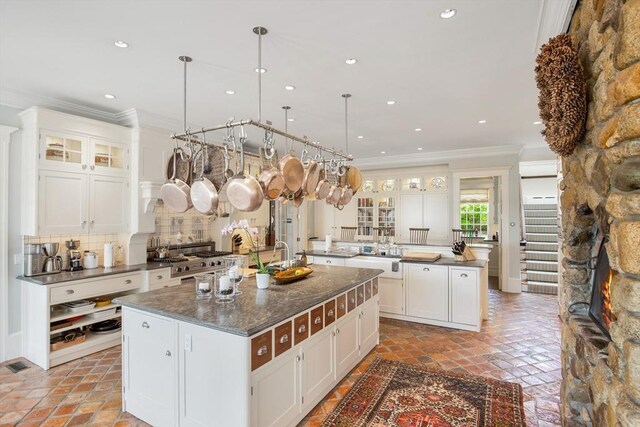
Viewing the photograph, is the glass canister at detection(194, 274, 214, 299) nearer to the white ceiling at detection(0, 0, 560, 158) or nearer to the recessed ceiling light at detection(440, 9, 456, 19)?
the white ceiling at detection(0, 0, 560, 158)

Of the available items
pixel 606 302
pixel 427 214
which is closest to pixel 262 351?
pixel 606 302

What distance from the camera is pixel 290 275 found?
315 cm

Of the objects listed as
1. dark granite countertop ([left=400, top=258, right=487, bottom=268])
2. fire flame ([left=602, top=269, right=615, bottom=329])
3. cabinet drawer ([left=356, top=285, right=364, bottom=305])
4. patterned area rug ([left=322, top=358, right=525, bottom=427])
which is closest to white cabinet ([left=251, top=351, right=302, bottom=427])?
patterned area rug ([left=322, top=358, right=525, bottom=427])

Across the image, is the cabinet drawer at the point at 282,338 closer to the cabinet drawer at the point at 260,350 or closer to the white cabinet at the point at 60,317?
the cabinet drawer at the point at 260,350

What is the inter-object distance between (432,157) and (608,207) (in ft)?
19.6

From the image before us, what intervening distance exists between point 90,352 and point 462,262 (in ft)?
14.9

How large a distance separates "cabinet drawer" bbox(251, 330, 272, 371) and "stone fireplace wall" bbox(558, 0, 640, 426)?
5.35 ft

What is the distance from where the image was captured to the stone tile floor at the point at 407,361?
101 inches

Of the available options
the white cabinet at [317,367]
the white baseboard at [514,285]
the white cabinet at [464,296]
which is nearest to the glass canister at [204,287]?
the white cabinet at [317,367]

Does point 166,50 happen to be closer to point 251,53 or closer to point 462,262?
point 251,53

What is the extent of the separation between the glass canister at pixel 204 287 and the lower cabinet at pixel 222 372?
1.17 feet

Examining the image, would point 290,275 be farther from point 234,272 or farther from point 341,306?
point 234,272

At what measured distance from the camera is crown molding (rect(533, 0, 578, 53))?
1.92 metres

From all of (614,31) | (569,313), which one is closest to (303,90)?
(614,31)
